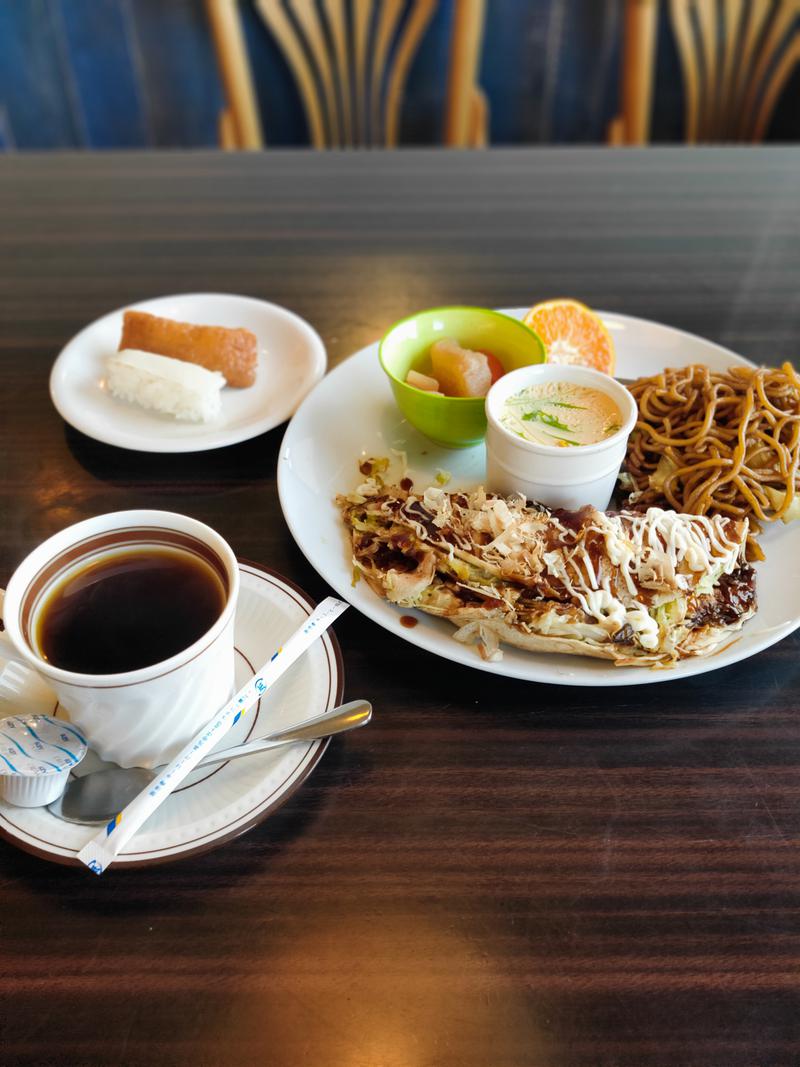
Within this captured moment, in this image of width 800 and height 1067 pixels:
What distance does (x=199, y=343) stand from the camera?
1854 millimetres

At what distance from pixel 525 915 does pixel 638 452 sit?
39.0 inches

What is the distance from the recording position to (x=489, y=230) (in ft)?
8.23

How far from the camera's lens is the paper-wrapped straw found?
90 centimetres

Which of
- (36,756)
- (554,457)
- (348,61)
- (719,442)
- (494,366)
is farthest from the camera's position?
(348,61)

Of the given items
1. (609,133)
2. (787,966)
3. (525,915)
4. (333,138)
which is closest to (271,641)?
(525,915)

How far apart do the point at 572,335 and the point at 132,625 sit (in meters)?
1.23

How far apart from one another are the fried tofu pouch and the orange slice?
65cm

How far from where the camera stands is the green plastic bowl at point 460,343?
1.54 metres

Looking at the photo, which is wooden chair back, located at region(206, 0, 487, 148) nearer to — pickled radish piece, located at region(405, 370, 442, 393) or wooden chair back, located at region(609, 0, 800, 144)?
wooden chair back, located at region(609, 0, 800, 144)

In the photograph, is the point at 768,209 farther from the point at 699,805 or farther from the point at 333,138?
the point at 333,138

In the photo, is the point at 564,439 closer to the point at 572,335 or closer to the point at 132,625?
the point at 572,335

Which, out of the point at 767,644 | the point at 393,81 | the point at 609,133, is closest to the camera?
the point at 767,644

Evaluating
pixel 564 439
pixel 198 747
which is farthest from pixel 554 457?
pixel 198 747

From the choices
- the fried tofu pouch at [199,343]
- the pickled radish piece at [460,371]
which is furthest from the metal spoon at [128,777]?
the fried tofu pouch at [199,343]
